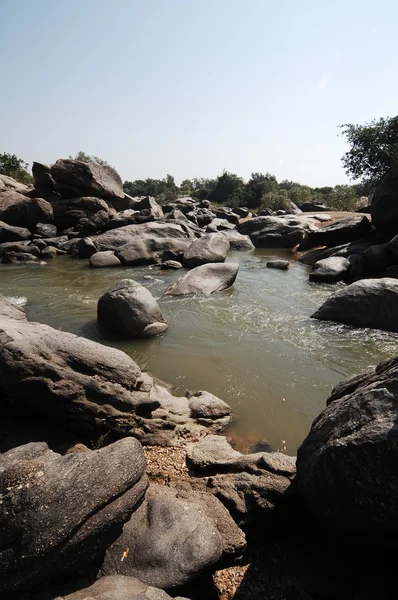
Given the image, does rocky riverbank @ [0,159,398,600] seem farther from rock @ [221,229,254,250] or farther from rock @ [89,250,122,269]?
rock @ [221,229,254,250]

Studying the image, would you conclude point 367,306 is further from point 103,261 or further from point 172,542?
point 103,261

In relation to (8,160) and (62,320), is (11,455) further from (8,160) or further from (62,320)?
(8,160)

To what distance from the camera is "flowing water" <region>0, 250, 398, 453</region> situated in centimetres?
552

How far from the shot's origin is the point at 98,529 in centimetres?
242

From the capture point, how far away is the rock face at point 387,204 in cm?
1395

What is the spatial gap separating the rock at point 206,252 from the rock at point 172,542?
12.4m

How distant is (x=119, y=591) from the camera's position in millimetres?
2246

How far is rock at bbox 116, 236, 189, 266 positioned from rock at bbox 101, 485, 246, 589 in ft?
45.2

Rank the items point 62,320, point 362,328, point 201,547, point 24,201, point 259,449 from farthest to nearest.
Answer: point 24,201
point 62,320
point 362,328
point 259,449
point 201,547

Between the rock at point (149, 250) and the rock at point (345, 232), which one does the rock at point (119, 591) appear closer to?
the rock at point (149, 250)

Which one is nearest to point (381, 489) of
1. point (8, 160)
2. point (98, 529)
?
point (98, 529)

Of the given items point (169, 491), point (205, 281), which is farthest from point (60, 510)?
point (205, 281)

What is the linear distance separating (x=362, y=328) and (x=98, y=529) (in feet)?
24.7

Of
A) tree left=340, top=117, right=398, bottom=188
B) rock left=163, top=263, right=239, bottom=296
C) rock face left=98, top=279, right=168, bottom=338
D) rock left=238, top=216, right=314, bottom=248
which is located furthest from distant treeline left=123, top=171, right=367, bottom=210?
rock face left=98, top=279, right=168, bottom=338
